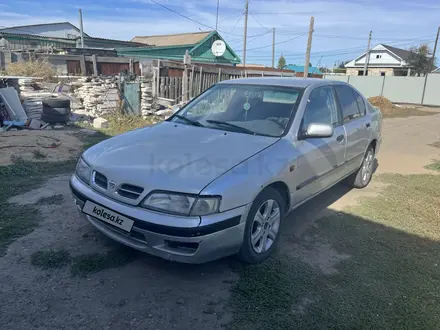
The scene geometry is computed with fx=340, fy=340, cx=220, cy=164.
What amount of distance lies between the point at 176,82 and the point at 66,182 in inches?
291

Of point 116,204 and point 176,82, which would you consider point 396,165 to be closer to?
point 116,204

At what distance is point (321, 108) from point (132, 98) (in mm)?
8302

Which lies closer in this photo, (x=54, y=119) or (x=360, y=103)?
(x=360, y=103)

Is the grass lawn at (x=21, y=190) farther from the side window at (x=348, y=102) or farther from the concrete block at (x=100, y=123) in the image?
the side window at (x=348, y=102)

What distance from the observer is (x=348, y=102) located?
458cm

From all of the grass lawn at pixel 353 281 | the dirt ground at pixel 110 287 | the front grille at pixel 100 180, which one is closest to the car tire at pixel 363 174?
the grass lawn at pixel 353 281

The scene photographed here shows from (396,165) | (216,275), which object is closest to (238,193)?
(216,275)

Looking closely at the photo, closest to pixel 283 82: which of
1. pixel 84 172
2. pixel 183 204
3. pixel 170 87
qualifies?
pixel 183 204

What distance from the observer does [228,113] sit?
3732 mm

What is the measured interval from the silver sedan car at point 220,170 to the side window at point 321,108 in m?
0.01

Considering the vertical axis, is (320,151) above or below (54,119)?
above

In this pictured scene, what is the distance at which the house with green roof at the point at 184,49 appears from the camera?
23562 millimetres

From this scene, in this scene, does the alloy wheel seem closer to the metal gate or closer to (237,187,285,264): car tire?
(237,187,285,264): car tire

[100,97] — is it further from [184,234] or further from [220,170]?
[184,234]
